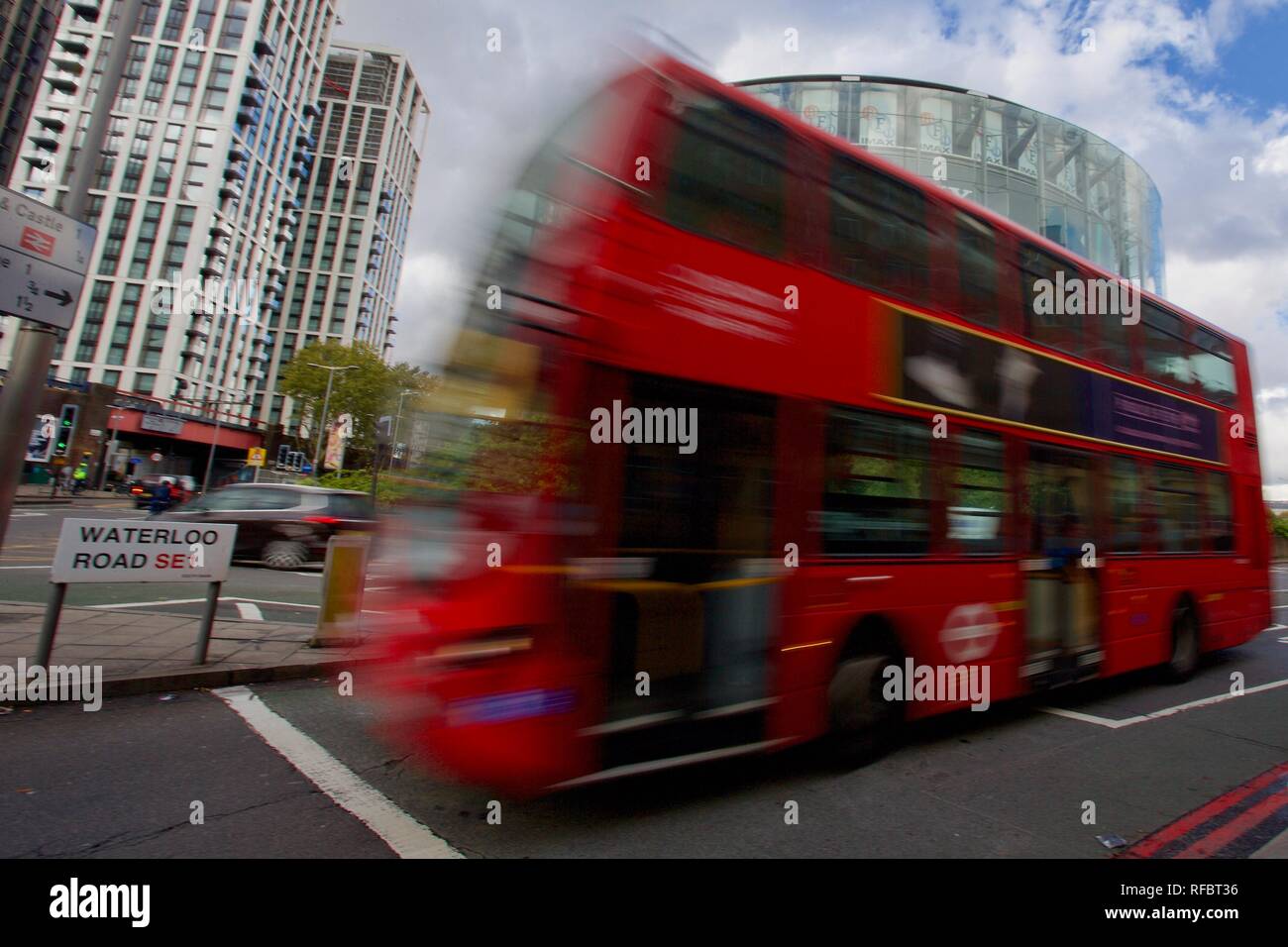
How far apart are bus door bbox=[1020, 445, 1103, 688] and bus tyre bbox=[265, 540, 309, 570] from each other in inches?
509

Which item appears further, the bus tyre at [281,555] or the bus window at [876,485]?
the bus tyre at [281,555]

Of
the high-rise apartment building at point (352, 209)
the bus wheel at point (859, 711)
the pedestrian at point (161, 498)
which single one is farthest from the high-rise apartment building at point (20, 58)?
the bus wheel at point (859, 711)

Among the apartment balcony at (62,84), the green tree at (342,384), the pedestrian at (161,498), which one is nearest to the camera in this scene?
the pedestrian at (161,498)

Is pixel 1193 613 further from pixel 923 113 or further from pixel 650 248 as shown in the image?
pixel 923 113

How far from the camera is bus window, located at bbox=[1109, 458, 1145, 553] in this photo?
6.49 metres

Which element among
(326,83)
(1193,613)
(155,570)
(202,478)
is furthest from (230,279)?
(1193,613)

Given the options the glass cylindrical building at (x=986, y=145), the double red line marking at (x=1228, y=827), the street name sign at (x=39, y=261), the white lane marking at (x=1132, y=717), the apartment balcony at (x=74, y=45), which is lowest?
the double red line marking at (x=1228, y=827)

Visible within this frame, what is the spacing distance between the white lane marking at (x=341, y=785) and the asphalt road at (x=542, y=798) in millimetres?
15

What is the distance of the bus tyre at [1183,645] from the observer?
7.64m

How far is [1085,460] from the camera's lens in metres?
6.18

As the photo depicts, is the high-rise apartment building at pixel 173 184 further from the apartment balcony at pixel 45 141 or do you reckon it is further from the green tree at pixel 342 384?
the green tree at pixel 342 384
